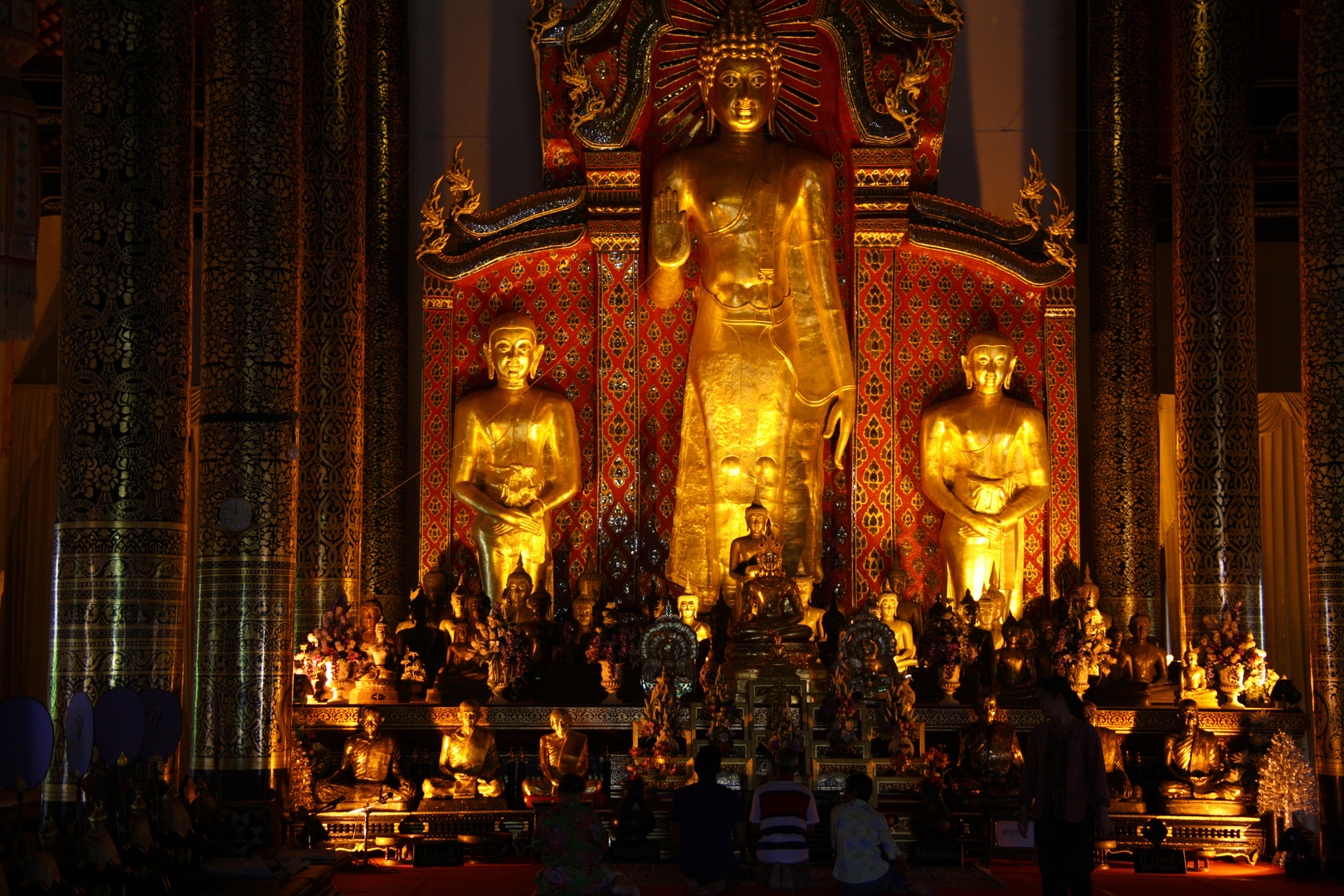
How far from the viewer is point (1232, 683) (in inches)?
421

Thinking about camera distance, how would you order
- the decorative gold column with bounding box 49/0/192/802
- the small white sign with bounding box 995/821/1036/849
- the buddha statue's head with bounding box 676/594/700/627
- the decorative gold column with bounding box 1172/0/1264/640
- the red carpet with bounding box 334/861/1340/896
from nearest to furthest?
1. the decorative gold column with bounding box 49/0/192/802
2. the red carpet with bounding box 334/861/1340/896
3. the small white sign with bounding box 995/821/1036/849
4. the decorative gold column with bounding box 1172/0/1264/640
5. the buddha statue's head with bounding box 676/594/700/627

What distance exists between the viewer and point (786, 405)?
13359mm

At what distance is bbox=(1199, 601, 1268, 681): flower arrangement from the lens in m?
10.7

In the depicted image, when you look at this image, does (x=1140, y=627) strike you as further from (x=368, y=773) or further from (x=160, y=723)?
(x=160, y=723)

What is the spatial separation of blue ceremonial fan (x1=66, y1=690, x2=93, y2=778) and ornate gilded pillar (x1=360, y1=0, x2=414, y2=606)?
20.0 ft

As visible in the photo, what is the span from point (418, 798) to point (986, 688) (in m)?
4.49

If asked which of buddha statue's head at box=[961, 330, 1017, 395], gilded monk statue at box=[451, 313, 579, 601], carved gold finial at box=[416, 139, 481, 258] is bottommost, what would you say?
gilded monk statue at box=[451, 313, 579, 601]

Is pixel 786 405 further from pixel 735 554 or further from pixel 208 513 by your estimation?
pixel 208 513

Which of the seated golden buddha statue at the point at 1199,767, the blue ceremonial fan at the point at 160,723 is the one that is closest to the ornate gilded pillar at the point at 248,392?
the blue ceremonial fan at the point at 160,723

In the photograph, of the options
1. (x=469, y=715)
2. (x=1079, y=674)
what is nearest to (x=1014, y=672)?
(x=1079, y=674)

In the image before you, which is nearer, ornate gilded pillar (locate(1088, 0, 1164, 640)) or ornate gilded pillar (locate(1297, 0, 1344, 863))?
ornate gilded pillar (locate(1297, 0, 1344, 863))

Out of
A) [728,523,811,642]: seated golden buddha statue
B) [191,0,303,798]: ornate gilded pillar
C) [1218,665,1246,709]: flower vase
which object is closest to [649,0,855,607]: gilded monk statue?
[728,523,811,642]: seated golden buddha statue

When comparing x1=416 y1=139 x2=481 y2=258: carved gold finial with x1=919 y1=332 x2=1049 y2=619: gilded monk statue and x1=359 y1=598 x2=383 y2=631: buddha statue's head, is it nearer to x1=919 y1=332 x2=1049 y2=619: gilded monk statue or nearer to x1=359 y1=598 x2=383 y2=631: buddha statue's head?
x1=359 y1=598 x2=383 y2=631: buddha statue's head

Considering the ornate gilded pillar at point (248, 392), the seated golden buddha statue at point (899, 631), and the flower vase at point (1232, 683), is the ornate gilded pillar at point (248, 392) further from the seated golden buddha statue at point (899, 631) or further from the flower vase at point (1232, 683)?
the flower vase at point (1232, 683)
